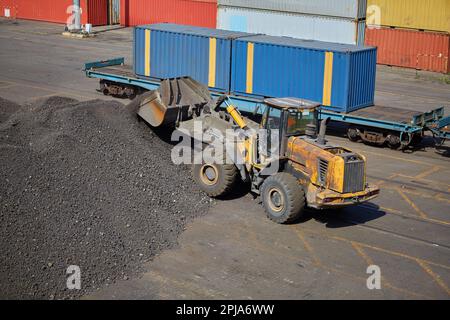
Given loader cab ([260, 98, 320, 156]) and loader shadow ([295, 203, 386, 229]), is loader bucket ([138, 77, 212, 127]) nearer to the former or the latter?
loader cab ([260, 98, 320, 156])

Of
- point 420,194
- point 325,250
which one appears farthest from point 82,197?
point 420,194

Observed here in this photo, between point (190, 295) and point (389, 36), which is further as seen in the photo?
point (389, 36)

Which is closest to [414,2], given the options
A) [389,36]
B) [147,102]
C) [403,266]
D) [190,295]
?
[389,36]

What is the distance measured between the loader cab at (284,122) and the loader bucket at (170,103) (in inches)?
139

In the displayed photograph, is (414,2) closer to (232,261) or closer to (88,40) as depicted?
Answer: (88,40)

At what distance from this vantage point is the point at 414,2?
37656 mm

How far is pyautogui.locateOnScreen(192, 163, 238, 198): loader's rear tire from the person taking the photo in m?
17.0

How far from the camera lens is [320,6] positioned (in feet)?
128

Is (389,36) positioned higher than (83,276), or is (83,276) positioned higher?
(389,36)

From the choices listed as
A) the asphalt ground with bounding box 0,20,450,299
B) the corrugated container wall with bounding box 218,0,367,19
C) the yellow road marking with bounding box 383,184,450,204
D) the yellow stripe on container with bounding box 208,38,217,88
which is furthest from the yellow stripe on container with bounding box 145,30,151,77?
the corrugated container wall with bounding box 218,0,367,19

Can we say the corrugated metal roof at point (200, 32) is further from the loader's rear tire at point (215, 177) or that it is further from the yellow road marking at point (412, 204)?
the yellow road marking at point (412, 204)

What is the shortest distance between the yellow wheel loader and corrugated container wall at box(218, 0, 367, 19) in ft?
72.4

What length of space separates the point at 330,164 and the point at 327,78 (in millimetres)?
9289
